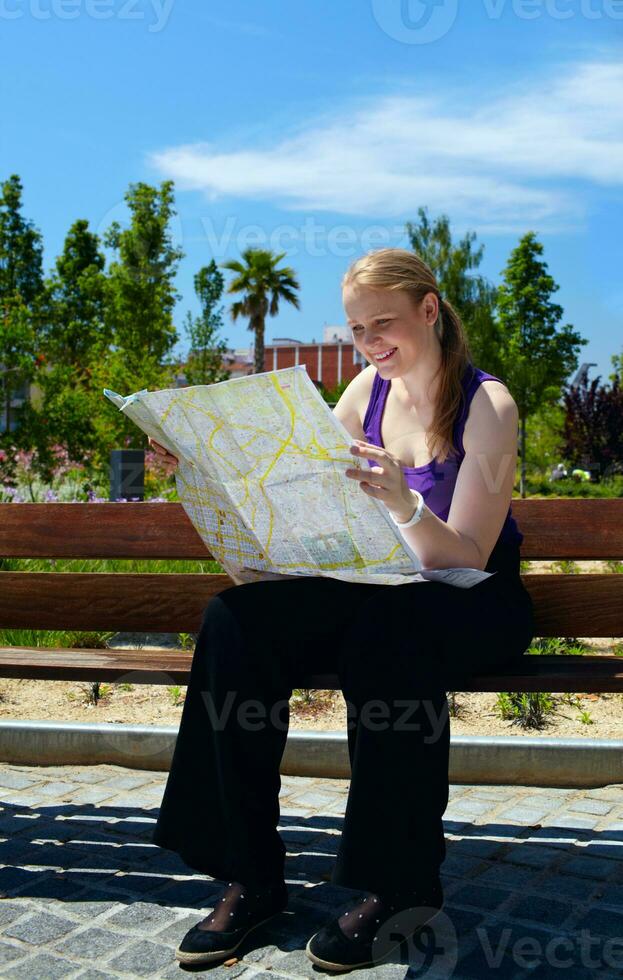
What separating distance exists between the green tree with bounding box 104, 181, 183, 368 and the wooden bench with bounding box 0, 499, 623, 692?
18.6 metres

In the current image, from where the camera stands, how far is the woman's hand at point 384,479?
7.48 feet

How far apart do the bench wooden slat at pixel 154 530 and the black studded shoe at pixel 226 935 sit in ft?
3.76

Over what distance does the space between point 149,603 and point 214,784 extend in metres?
0.88

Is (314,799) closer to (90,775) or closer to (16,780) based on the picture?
(90,775)

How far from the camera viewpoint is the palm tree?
44.7 m

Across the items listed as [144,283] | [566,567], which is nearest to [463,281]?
[144,283]

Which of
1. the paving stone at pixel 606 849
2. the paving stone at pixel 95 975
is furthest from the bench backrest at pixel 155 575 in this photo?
the paving stone at pixel 95 975

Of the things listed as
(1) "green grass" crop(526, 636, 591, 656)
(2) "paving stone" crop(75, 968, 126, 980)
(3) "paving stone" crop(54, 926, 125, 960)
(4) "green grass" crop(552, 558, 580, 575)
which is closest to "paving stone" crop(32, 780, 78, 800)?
(3) "paving stone" crop(54, 926, 125, 960)

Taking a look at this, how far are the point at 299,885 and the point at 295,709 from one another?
1.74 metres

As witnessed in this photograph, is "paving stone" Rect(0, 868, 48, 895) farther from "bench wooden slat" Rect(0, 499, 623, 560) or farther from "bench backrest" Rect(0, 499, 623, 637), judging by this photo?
"bench wooden slat" Rect(0, 499, 623, 560)

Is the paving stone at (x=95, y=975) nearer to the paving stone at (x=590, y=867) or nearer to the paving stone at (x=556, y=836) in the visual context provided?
the paving stone at (x=590, y=867)

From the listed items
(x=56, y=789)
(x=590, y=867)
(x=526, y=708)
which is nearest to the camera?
(x=590, y=867)

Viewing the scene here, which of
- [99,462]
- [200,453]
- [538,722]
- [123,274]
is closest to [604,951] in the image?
[200,453]

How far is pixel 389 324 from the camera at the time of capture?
9.00ft
